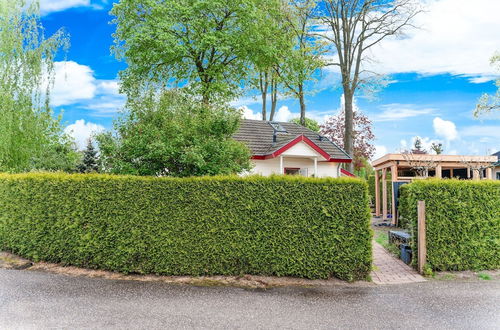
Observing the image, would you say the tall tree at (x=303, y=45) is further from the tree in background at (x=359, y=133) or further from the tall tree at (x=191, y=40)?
the tree in background at (x=359, y=133)

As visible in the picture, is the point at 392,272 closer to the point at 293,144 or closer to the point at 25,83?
the point at 293,144

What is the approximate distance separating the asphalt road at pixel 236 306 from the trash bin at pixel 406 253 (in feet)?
4.49

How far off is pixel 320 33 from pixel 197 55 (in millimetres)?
11553

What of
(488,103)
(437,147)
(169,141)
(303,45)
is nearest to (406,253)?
(169,141)

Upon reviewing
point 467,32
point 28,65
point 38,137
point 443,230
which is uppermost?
point 467,32

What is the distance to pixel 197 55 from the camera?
1700 centimetres

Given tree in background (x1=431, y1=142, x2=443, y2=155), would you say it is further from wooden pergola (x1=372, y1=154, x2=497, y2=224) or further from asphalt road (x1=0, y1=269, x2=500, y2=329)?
asphalt road (x1=0, y1=269, x2=500, y2=329)

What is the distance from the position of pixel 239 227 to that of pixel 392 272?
3.82 meters

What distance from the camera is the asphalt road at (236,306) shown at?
5.45m

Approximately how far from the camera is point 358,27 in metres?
24.6

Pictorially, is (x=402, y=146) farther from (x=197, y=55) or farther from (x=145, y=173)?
(x=145, y=173)

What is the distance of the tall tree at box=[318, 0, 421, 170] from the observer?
23859 mm

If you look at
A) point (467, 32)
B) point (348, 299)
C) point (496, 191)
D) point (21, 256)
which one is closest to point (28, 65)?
point (21, 256)

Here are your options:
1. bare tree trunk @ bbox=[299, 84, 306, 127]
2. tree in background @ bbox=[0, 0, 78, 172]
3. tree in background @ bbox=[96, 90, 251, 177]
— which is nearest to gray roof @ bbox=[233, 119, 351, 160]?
bare tree trunk @ bbox=[299, 84, 306, 127]
